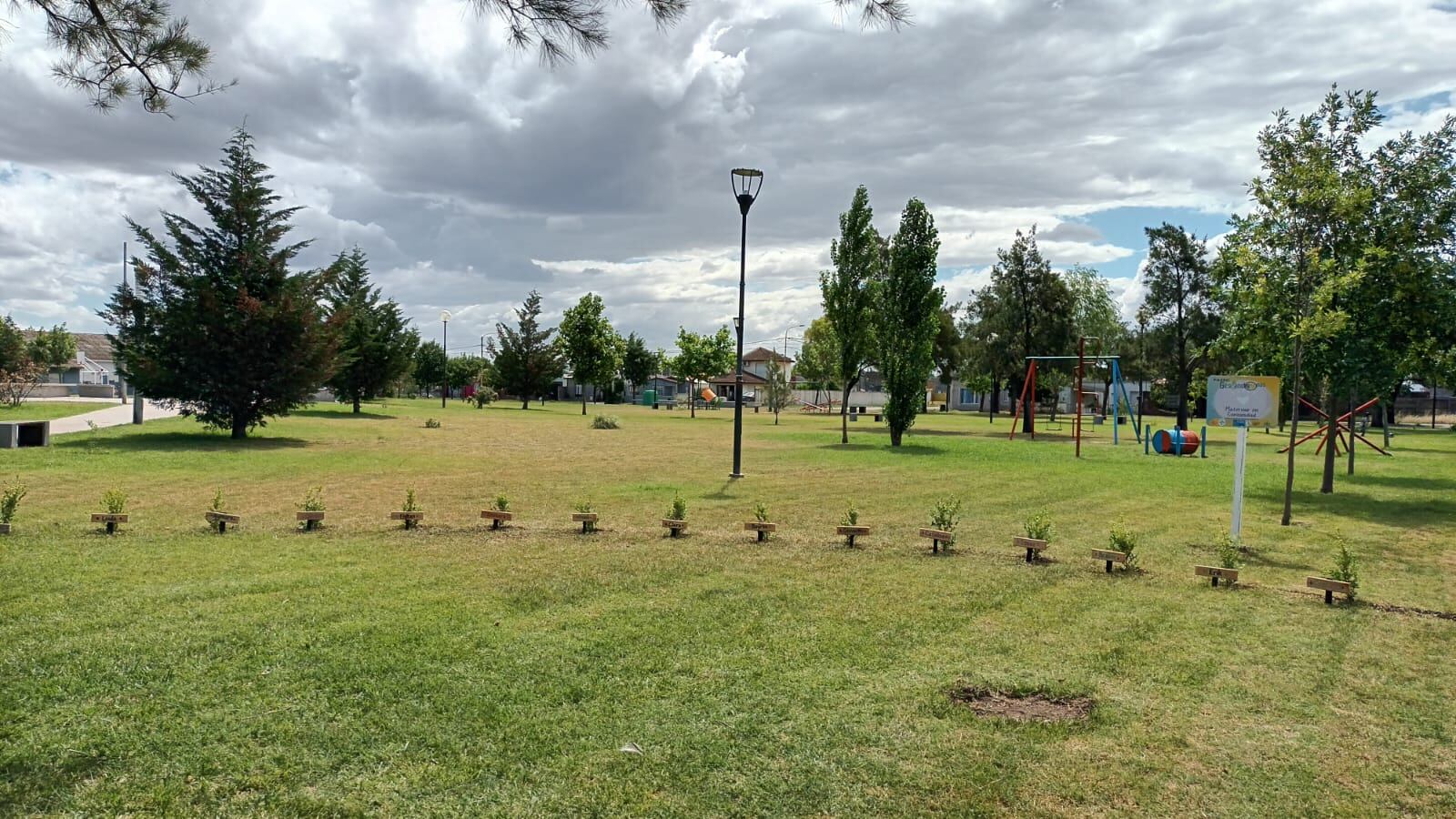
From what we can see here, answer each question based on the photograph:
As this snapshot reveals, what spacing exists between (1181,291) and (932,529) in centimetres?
4089

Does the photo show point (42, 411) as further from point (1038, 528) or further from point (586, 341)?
point (1038, 528)

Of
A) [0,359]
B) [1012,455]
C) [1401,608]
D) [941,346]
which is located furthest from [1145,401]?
[0,359]

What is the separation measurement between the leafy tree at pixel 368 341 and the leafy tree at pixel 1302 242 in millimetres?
37677

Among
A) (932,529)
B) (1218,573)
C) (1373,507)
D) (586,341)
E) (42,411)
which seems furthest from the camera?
(586,341)

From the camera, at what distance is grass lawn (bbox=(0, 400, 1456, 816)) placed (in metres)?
4.12

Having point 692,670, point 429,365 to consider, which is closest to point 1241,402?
point 692,670

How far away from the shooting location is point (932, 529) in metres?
10.2

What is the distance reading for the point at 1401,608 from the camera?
7703 millimetres

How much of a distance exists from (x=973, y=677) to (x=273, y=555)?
6994 mm

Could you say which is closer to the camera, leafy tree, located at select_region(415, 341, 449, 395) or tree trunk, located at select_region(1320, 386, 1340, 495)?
tree trunk, located at select_region(1320, 386, 1340, 495)

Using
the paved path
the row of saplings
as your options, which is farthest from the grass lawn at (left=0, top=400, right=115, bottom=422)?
the row of saplings

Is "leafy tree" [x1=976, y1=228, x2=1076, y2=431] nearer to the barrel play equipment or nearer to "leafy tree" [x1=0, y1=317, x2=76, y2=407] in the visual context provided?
the barrel play equipment

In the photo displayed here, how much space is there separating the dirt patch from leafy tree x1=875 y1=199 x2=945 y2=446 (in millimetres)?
23513

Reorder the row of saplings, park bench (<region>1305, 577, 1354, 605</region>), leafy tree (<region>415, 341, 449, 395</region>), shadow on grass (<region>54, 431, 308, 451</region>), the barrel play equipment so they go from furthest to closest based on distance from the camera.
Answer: leafy tree (<region>415, 341, 449, 395</region>) < the barrel play equipment < shadow on grass (<region>54, 431, 308, 451</region>) < the row of saplings < park bench (<region>1305, 577, 1354, 605</region>)
